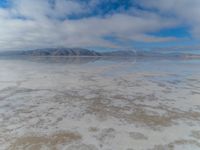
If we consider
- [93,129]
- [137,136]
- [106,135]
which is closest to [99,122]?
[93,129]

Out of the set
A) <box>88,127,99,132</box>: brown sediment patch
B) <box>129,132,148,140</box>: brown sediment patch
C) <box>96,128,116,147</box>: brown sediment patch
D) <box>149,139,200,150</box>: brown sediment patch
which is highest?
<box>149,139,200,150</box>: brown sediment patch

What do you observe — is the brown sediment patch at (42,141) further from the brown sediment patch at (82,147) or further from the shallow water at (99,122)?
the brown sediment patch at (82,147)

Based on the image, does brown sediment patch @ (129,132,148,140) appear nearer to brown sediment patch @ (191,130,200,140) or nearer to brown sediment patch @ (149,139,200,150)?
brown sediment patch @ (149,139,200,150)

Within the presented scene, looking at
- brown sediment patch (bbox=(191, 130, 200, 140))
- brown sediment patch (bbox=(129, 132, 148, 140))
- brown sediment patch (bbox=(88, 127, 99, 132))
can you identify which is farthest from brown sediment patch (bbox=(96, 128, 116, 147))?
brown sediment patch (bbox=(191, 130, 200, 140))

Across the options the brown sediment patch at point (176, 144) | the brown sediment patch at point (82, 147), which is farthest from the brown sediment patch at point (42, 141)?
the brown sediment patch at point (176, 144)

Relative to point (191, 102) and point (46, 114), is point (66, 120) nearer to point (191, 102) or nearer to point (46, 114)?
point (46, 114)

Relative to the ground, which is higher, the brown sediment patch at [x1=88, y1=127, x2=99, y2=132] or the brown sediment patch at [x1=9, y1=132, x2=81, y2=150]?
the brown sediment patch at [x1=88, y1=127, x2=99, y2=132]

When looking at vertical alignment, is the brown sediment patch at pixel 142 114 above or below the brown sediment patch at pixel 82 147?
above

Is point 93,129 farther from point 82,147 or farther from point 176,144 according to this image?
point 176,144
